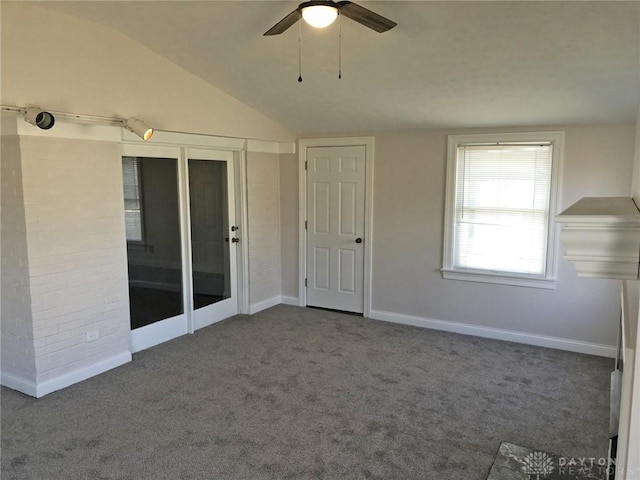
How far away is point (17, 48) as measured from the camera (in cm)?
335

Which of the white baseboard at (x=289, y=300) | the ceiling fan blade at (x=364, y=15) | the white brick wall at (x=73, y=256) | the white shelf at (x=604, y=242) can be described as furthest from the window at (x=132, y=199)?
the white shelf at (x=604, y=242)

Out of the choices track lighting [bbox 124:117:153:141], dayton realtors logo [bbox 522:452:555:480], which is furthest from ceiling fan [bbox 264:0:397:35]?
dayton realtors logo [bbox 522:452:555:480]

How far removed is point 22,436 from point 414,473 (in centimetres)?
252

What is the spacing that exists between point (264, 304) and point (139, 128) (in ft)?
9.28

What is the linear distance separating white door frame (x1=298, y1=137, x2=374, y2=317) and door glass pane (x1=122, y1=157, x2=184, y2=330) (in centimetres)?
165

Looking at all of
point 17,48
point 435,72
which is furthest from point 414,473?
point 17,48

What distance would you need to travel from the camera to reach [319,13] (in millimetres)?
2639

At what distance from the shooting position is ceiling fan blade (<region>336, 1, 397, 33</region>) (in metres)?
2.60

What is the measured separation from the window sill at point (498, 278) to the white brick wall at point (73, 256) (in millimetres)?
3292

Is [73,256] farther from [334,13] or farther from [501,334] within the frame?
[501,334]

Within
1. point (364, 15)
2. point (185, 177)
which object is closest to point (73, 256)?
point (185, 177)

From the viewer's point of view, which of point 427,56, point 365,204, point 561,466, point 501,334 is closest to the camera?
point 561,466

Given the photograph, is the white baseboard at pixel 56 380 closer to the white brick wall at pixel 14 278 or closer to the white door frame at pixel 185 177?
the white brick wall at pixel 14 278

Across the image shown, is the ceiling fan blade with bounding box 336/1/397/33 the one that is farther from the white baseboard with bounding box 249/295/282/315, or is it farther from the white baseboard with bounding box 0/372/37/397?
the white baseboard with bounding box 249/295/282/315
